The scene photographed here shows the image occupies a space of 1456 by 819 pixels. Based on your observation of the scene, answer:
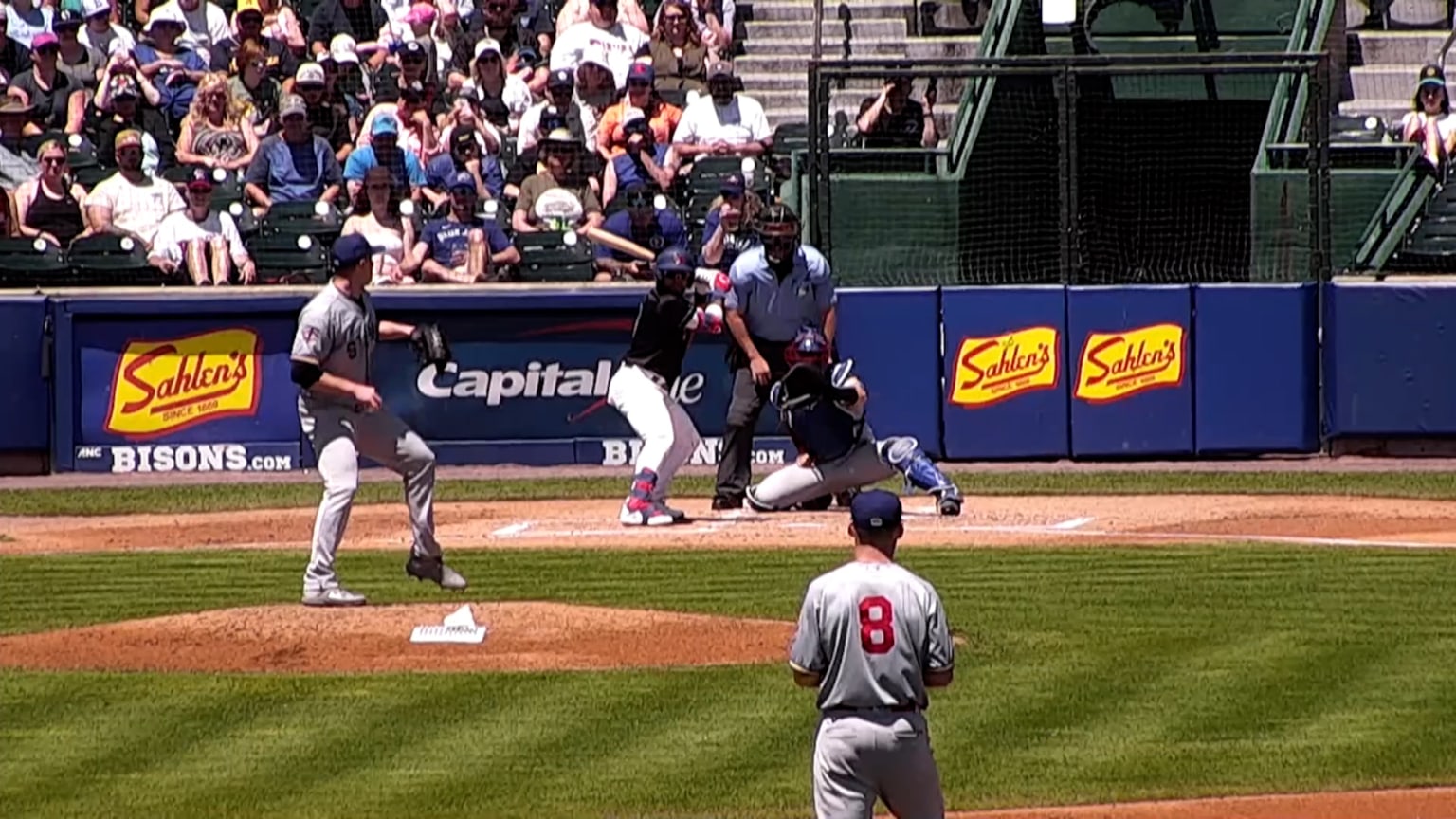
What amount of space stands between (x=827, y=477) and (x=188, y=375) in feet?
20.0

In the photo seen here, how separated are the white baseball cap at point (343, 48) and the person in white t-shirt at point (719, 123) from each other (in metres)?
2.94

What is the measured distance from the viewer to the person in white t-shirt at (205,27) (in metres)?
22.9

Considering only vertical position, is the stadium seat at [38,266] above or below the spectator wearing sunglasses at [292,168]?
below

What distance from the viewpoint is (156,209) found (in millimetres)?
20516

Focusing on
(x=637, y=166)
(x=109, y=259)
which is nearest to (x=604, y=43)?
(x=637, y=166)

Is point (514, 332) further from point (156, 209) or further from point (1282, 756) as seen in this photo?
point (1282, 756)

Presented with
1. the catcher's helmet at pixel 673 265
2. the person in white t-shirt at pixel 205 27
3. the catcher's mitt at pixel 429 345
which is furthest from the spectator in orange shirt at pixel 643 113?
the catcher's mitt at pixel 429 345

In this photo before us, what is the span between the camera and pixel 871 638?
23.8 feet

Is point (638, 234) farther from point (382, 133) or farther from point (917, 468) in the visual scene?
point (917, 468)

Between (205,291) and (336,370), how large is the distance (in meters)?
7.55

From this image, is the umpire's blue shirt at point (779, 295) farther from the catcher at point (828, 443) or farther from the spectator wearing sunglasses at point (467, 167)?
the spectator wearing sunglasses at point (467, 167)

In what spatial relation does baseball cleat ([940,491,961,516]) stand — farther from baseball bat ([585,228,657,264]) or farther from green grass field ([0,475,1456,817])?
baseball bat ([585,228,657,264])

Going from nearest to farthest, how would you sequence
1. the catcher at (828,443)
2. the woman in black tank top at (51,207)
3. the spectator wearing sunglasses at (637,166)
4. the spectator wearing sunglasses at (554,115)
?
1. the catcher at (828,443)
2. the woman in black tank top at (51,207)
3. the spectator wearing sunglasses at (637,166)
4. the spectator wearing sunglasses at (554,115)

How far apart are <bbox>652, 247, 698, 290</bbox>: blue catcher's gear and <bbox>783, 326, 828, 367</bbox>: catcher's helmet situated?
780mm
